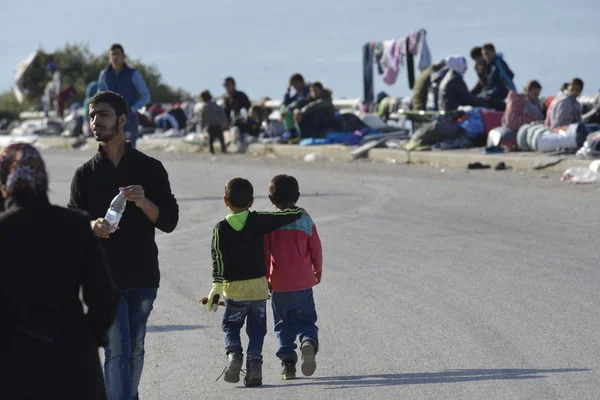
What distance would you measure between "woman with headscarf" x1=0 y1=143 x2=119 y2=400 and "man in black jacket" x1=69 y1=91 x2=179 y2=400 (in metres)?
1.59

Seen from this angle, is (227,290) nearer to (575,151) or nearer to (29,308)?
(29,308)

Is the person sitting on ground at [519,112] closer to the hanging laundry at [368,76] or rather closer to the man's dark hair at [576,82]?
the man's dark hair at [576,82]

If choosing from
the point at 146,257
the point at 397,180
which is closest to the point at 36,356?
the point at 146,257

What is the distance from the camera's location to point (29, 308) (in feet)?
13.1

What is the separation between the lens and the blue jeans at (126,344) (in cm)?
575

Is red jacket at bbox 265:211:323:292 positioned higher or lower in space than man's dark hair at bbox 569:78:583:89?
lower

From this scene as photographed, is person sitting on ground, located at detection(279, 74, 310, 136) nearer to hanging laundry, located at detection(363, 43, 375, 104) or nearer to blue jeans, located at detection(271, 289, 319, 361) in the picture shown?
hanging laundry, located at detection(363, 43, 375, 104)

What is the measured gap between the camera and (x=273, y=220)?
7.02 metres

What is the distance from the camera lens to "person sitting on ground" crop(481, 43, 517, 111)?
24.0 m

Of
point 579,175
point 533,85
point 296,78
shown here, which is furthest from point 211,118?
point 579,175

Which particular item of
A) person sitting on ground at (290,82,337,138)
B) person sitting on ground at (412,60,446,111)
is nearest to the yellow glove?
person sitting on ground at (412,60,446,111)

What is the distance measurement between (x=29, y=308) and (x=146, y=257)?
1.88 m

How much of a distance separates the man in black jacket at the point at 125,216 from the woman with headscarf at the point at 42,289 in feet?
5.22

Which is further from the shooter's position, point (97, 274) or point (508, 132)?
point (508, 132)
